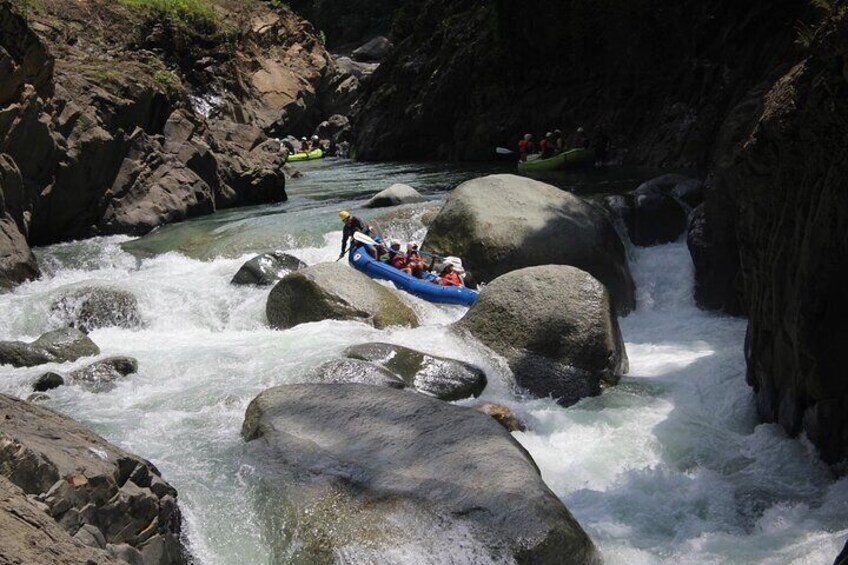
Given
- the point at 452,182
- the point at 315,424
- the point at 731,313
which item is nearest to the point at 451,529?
the point at 315,424

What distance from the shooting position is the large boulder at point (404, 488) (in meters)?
5.66

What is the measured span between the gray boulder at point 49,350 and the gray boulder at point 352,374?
3102 mm

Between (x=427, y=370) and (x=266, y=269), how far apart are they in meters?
4.77

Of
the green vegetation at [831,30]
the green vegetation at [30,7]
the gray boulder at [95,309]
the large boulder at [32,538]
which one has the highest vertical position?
the green vegetation at [30,7]

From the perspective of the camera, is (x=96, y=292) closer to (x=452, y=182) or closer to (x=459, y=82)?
(x=452, y=182)

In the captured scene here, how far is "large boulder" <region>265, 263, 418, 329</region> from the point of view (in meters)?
11.2

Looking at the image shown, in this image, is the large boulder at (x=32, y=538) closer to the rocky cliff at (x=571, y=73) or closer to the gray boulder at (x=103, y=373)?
the gray boulder at (x=103, y=373)

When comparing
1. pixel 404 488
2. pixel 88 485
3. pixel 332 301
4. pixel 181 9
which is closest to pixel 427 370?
pixel 332 301

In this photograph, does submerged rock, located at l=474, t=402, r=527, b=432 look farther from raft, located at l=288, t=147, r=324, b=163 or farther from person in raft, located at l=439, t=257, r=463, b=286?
raft, located at l=288, t=147, r=324, b=163

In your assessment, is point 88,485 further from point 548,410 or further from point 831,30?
point 831,30

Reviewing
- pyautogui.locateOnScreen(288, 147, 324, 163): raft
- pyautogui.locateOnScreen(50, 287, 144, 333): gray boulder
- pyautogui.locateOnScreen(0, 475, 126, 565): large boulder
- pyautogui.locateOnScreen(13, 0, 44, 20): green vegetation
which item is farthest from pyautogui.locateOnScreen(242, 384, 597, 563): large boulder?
pyautogui.locateOnScreen(288, 147, 324, 163): raft

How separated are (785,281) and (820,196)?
1.00 metres

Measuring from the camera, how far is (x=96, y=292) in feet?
41.5

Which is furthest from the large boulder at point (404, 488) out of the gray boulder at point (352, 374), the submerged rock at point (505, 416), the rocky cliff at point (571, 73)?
the rocky cliff at point (571, 73)
